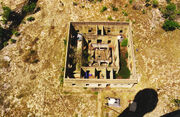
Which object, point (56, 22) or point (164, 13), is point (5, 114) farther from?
point (164, 13)

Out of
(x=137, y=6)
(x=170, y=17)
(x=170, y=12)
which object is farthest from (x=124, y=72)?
(x=170, y=12)

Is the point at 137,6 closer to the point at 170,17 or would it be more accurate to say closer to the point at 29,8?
the point at 170,17

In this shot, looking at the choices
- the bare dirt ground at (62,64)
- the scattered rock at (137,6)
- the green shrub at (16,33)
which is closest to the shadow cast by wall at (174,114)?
the bare dirt ground at (62,64)

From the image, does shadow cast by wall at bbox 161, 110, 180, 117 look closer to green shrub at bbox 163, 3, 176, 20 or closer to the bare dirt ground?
the bare dirt ground

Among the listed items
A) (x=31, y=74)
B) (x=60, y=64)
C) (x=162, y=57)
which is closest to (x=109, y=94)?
(x=60, y=64)

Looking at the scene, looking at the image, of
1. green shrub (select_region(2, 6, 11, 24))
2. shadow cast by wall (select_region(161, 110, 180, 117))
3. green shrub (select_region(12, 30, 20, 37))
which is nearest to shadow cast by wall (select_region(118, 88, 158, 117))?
shadow cast by wall (select_region(161, 110, 180, 117))

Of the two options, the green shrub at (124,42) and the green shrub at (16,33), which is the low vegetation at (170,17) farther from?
the green shrub at (16,33)

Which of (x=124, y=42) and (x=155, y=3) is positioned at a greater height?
(x=155, y=3)
